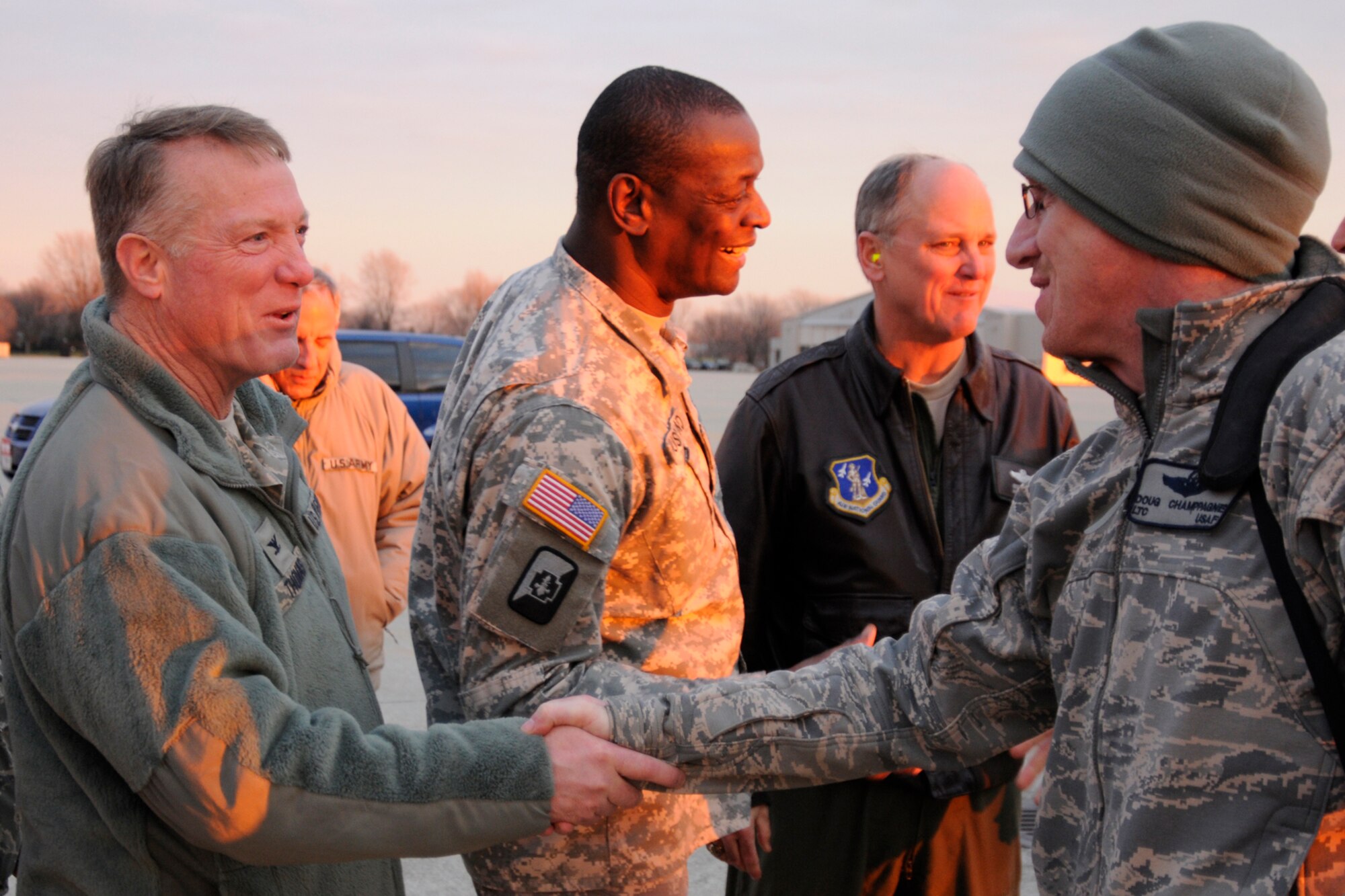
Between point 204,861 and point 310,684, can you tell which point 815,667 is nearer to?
point 310,684

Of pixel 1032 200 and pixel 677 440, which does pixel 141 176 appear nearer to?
pixel 677 440

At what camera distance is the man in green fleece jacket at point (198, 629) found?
5.47ft

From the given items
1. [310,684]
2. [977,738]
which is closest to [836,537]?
[977,738]

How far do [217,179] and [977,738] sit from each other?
1730 millimetres

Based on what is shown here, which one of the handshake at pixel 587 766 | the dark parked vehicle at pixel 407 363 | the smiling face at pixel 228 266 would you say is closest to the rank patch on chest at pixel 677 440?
the handshake at pixel 587 766

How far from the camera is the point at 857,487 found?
10.2ft

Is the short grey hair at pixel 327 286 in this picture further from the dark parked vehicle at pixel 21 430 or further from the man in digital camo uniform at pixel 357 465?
the dark parked vehicle at pixel 21 430

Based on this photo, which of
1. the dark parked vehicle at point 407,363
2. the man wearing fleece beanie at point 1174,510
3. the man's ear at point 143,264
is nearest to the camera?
the man wearing fleece beanie at point 1174,510

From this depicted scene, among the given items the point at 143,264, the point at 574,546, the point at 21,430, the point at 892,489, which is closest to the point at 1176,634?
the point at 574,546

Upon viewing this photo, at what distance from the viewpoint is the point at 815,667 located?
2385mm

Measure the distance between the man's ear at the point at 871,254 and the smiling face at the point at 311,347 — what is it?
2060 mm

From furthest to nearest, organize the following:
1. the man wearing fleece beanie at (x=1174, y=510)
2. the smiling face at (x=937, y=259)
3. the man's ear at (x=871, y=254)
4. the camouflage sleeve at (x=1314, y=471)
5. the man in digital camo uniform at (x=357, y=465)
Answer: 1. the man in digital camo uniform at (x=357, y=465)
2. the man's ear at (x=871, y=254)
3. the smiling face at (x=937, y=259)
4. the man wearing fleece beanie at (x=1174, y=510)
5. the camouflage sleeve at (x=1314, y=471)

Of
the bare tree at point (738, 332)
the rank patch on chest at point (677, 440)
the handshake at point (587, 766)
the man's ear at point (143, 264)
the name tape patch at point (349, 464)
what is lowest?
the bare tree at point (738, 332)

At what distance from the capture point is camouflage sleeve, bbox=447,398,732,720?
208cm
